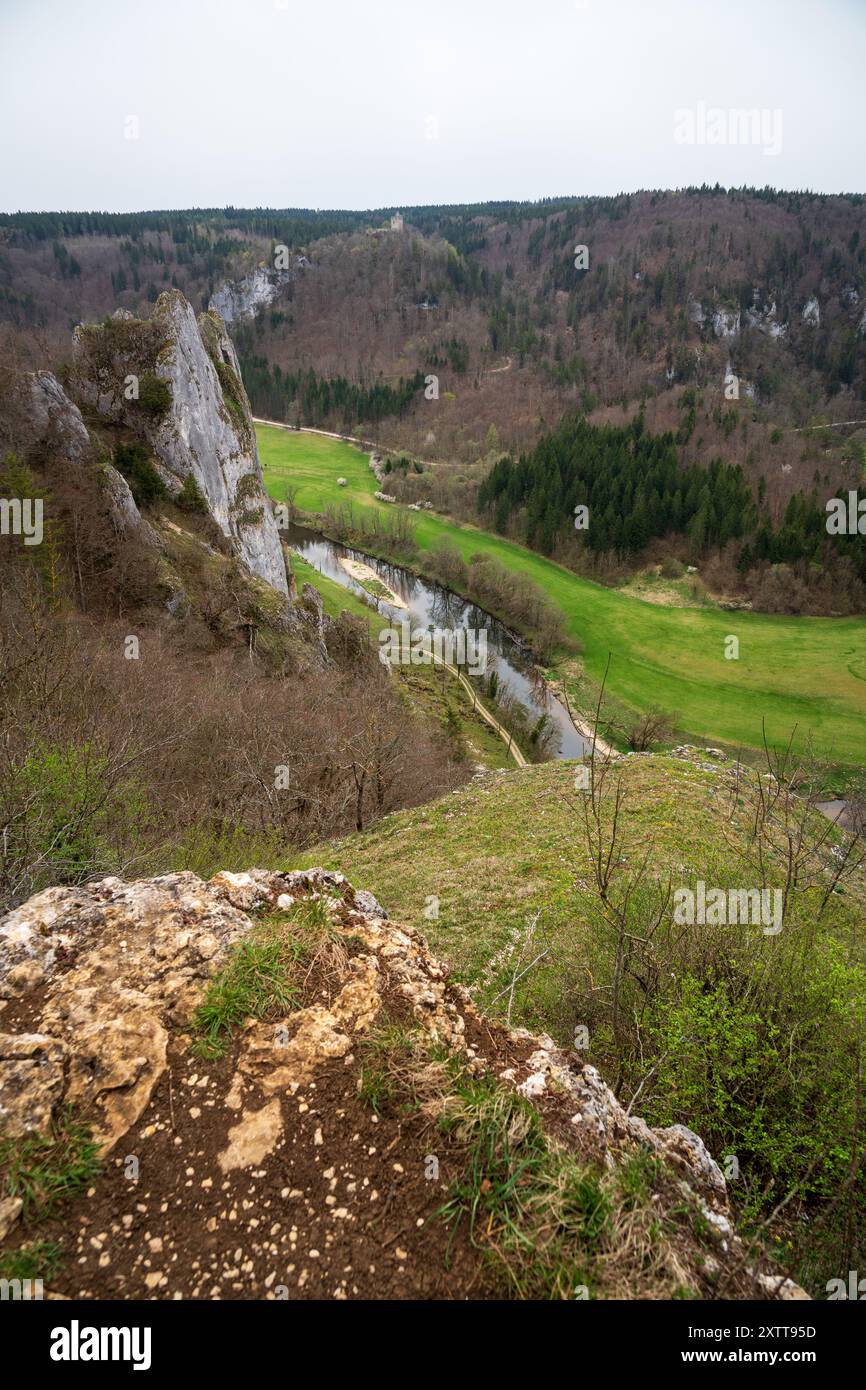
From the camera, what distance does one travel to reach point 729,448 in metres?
94.6

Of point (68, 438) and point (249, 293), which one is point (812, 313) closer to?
point (249, 293)

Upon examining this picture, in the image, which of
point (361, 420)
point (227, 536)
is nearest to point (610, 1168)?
point (227, 536)

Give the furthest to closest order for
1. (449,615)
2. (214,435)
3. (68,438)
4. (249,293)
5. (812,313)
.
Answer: (249,293), (812,313), (449,615), (214,435), (68,438)

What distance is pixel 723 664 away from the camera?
5344 cm

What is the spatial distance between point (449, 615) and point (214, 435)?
101 ft

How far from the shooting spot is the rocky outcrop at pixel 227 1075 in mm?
3820

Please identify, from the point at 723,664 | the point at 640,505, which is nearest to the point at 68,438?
the point at 723,664

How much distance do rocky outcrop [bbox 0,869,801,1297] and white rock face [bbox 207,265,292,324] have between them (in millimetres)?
226424

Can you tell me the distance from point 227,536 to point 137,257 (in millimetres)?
214472

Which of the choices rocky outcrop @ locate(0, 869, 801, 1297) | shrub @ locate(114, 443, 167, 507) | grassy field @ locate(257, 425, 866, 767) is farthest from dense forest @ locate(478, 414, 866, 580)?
rocky outcrop @ locate(0, 869, 801, 1297)

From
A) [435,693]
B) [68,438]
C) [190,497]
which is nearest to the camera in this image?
[68,438]

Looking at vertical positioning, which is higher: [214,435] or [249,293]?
[249,293]

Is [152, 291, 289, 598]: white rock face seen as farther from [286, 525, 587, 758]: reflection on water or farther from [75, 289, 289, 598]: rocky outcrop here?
[286, 525, 587, 758]: reflection on water
